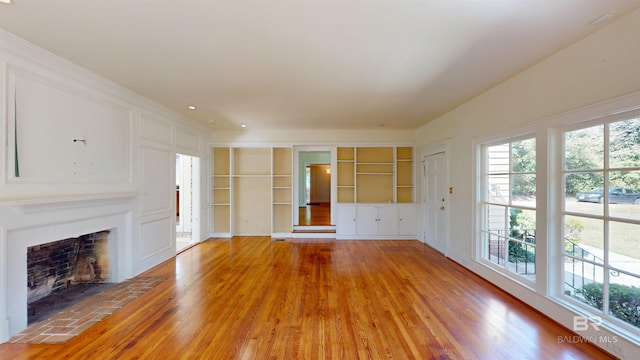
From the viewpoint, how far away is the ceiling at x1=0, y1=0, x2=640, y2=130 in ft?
6.26

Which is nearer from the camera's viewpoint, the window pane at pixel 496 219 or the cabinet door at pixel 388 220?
the window pane at pixel 496 219

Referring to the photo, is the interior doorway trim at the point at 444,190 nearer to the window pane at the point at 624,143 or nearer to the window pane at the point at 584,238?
the window pane at the point at 584,238

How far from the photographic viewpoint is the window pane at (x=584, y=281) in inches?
91.5

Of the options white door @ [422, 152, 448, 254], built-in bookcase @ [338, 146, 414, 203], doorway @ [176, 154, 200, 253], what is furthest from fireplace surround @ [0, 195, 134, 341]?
white door @ [422, 152, 448, 254]

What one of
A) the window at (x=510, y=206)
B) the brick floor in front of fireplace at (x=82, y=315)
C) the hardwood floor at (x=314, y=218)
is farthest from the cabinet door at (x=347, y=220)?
the brick floor in front of fireplace at (x=82, y=315)

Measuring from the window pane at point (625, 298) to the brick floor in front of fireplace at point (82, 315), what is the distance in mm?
4666

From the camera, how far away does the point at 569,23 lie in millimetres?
2082

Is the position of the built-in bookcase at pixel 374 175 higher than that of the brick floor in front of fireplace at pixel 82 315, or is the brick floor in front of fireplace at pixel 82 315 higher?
the built-in bookcase at pixel 374 175

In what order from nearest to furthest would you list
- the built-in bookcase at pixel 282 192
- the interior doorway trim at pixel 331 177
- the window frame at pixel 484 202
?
the window frame at pixel 484 202
the interior doorway trim at pixel 331 177
the built-in bookcase at pixel 282 192

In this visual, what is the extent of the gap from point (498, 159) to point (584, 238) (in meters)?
1.46

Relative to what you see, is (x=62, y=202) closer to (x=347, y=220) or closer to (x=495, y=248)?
(x=347, y=220)

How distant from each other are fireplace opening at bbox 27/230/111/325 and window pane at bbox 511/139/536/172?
5466 millimetres

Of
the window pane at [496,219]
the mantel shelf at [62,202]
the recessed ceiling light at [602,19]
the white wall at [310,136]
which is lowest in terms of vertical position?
the window pane at [496,219]

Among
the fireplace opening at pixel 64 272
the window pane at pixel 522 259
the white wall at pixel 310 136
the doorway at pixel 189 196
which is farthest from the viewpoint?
the white wall at pixel 310 136
